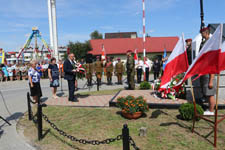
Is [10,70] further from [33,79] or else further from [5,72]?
[33,79]

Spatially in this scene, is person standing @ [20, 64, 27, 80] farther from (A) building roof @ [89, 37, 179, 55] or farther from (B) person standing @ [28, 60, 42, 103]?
(A) building roof @ [89, 37, 179, 55]

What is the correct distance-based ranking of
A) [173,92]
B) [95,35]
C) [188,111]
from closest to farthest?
[188,111]
[173,92]
[95,35]

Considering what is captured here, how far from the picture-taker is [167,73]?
410 cm

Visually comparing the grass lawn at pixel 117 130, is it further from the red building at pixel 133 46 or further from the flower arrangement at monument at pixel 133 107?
the red building at pixel 133 46

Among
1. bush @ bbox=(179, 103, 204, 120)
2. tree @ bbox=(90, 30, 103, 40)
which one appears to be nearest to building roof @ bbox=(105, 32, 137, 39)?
tree @ bbox=(90, 30, 103, 40)

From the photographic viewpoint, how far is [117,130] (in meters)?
4.67

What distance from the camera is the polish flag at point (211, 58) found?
3234 mm

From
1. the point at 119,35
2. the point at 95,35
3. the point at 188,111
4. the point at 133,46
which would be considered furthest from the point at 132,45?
the point at 95,35

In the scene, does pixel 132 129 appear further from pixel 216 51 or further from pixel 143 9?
pixel 143 9

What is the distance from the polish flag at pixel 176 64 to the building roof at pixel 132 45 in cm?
3372

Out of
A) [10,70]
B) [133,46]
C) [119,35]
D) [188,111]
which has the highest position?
[119,35]

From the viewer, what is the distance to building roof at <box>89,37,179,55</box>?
3825 centimetres

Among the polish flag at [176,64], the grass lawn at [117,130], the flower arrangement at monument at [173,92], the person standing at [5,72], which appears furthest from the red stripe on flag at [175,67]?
the person standing at [5,72]

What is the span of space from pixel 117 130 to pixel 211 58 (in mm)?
2676
